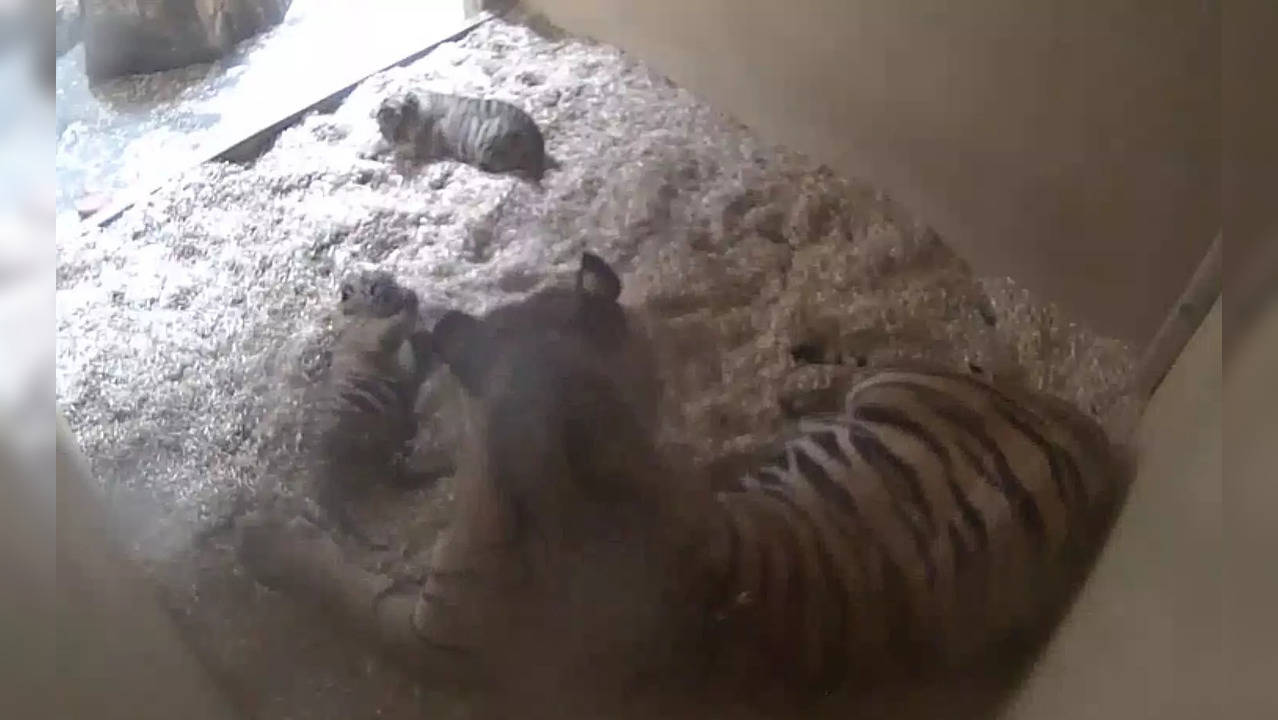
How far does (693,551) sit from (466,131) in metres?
1.03

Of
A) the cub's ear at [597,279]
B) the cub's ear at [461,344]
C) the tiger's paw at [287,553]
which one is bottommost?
the tiger's paw at [287,553]

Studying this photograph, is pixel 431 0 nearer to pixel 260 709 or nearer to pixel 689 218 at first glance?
pixel 689 218

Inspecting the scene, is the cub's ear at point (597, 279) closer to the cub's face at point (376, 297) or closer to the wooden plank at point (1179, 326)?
the cub's face at point (376, 297)

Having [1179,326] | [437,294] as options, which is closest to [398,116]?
[437,294]

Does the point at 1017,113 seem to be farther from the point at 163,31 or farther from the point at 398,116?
the point at 163,31

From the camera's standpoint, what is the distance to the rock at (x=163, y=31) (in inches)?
80.8

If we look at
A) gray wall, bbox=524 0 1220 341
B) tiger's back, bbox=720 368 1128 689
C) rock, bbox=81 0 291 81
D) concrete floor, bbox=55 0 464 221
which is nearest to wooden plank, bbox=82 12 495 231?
concrete floor, bbox=55 0 464 221

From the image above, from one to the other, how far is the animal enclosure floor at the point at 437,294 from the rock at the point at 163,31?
371 millimetres

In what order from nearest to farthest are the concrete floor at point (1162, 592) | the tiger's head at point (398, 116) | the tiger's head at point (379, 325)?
the concrete floor at point (1162, 592)
the tiger's head at point (379, 325)
the tiger's head at point (398, 116)

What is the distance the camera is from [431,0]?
230 cm

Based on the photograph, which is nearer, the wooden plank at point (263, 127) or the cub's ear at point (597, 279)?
the cub's ear at point (597, 279)

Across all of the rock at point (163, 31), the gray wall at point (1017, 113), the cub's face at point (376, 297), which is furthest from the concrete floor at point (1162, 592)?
the rock at point (163, 31)

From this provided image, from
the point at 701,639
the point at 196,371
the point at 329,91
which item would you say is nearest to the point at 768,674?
the point at 701,639

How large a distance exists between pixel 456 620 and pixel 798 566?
321mm
